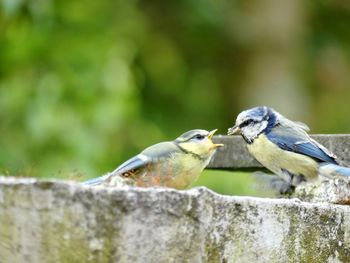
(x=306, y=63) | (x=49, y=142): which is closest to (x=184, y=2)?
(x=306, y=63)

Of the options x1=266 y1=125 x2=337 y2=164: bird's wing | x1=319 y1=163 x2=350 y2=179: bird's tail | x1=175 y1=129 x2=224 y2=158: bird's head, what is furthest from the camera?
x1=266 y1=125 x2=337 y2=164: bird's wing

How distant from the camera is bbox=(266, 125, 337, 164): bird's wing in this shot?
2635mm

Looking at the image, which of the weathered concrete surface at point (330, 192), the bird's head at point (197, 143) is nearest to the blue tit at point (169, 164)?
the bird's head at point (197, 143)

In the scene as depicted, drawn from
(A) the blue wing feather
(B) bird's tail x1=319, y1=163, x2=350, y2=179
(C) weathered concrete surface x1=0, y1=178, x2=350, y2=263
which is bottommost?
(C) weathered concrete surface x1=0, y1=178, x2=350, y2=263

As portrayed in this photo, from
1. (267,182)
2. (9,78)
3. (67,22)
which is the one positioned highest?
(67,22)

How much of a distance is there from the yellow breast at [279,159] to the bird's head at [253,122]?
0.10 feet

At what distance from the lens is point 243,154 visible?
9.43ft

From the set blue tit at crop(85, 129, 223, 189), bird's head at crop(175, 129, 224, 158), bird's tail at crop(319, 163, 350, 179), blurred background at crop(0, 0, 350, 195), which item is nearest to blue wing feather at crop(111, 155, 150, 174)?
blue tit at crop(85, 129, 223, 189)

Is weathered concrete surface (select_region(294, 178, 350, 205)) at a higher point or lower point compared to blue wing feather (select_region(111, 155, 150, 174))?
lower

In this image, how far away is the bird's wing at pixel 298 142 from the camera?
263cm

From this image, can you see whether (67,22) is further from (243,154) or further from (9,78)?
(243,154)

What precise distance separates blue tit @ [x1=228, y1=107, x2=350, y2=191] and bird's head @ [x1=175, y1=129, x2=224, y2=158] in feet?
1.15

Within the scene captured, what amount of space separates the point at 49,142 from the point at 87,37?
858mm

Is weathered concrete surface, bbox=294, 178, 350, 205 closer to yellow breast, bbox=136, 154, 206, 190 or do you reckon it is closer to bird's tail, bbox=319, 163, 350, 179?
bird's tail, bbox=319, 163, 350, 179
